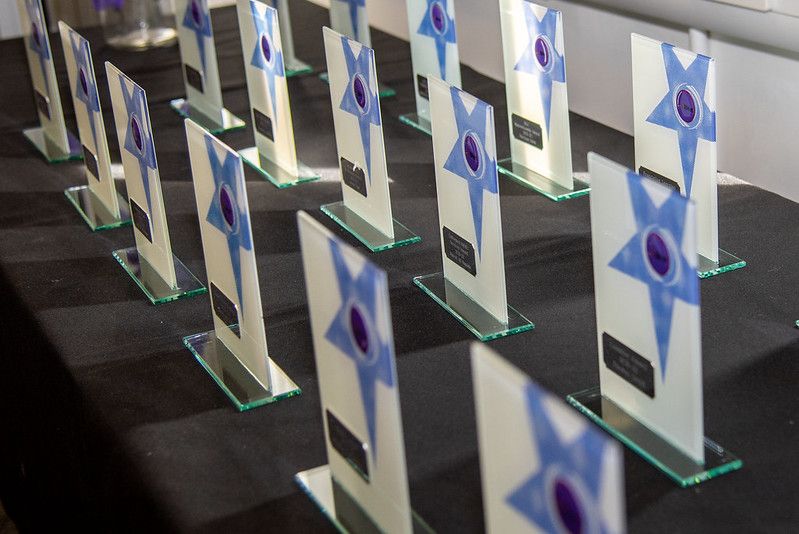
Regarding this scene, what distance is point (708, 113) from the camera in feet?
4.76

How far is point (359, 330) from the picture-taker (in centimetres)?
98

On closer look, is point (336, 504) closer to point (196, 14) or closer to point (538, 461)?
point (538, 461)

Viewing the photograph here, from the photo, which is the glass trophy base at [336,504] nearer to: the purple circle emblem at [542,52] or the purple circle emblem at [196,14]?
the purple circle emblem at [542,52]

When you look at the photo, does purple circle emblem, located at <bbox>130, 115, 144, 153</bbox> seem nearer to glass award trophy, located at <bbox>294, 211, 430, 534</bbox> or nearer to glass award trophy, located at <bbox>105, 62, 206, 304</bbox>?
glass award trophy, located at <bbox>105, 62, 206, 304</bbox>

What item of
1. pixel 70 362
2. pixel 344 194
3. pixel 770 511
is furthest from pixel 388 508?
pixel 344 194

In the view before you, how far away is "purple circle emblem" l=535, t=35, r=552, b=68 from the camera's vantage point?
1771 millimetres

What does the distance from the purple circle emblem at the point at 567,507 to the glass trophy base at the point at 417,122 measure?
144 cm

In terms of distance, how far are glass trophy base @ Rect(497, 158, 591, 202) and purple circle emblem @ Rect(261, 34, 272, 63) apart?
0.42m

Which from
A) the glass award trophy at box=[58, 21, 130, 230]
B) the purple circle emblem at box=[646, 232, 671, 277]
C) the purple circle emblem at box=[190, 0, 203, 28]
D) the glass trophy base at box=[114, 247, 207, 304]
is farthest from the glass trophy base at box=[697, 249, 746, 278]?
the purple circle emblem at box=[190, 0, 203, 28]

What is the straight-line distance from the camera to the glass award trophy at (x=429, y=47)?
2104 millimetres

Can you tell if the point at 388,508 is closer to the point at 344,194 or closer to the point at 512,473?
the point at 512,473

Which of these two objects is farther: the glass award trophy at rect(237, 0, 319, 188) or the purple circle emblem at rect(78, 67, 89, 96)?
the glass award trophy at rect(237, 0, 319, 188)

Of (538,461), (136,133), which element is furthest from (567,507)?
(136,133)

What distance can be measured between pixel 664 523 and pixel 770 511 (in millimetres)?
95
